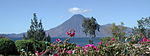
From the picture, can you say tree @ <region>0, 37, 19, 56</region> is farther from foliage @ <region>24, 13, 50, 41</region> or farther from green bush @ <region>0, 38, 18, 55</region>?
foliage @ <region>24, 13, 50, 41</region>

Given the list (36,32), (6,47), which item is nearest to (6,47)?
(6,47)

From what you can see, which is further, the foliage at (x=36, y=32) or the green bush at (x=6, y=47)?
the foliage at (x=36, y=32)

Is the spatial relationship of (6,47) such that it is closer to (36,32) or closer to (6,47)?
(6,47)

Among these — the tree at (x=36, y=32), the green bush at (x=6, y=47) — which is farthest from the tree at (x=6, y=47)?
the tree at (x=36, y=32)

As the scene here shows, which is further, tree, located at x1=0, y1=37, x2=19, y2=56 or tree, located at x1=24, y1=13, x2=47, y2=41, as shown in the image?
tree, located at x1=24, y1=13, x2=47, y2=41

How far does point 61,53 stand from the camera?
14.3 feet

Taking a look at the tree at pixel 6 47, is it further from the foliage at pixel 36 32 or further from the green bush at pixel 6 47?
the foliage at pixel 36 32

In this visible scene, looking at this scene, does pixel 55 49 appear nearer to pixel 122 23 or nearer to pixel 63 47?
pixel 63 47

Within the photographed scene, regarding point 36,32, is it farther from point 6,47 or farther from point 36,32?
point 6,47

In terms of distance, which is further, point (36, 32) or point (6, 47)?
point (36, 32)

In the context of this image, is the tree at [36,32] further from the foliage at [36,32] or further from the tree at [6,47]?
the tree at [6,47]

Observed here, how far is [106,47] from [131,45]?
354mm

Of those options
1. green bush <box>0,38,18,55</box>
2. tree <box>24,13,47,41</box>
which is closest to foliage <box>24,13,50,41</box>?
tree <box>24,13,47,41</box>

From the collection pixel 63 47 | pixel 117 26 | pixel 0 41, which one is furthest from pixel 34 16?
pixel 63 47
